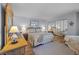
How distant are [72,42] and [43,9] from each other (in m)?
0.80

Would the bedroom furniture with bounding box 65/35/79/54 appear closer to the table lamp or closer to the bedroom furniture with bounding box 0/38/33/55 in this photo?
the bedroom furniture with bounding box 0/38/33/55

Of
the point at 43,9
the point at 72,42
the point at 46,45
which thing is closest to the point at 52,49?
the point at 46,45

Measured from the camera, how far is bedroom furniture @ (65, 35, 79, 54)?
87.7 inches

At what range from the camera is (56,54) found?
2.28m

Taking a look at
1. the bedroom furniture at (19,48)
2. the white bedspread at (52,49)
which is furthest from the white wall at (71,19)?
the bedroom furniture at (19,48)

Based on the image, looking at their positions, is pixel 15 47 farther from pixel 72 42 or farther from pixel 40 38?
pixel 72 42

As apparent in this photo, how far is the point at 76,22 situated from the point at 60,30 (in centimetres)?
32

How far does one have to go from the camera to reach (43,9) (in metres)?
2.23

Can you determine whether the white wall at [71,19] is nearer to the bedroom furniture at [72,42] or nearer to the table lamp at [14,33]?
the bedroom furniture at [72,42]

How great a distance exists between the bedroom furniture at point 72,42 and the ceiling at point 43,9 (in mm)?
468

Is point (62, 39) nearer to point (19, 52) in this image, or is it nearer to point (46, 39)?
point (46, 39)

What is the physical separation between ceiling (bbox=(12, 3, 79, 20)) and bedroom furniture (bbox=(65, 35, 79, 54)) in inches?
18.4

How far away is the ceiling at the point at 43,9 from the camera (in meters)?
2.22
